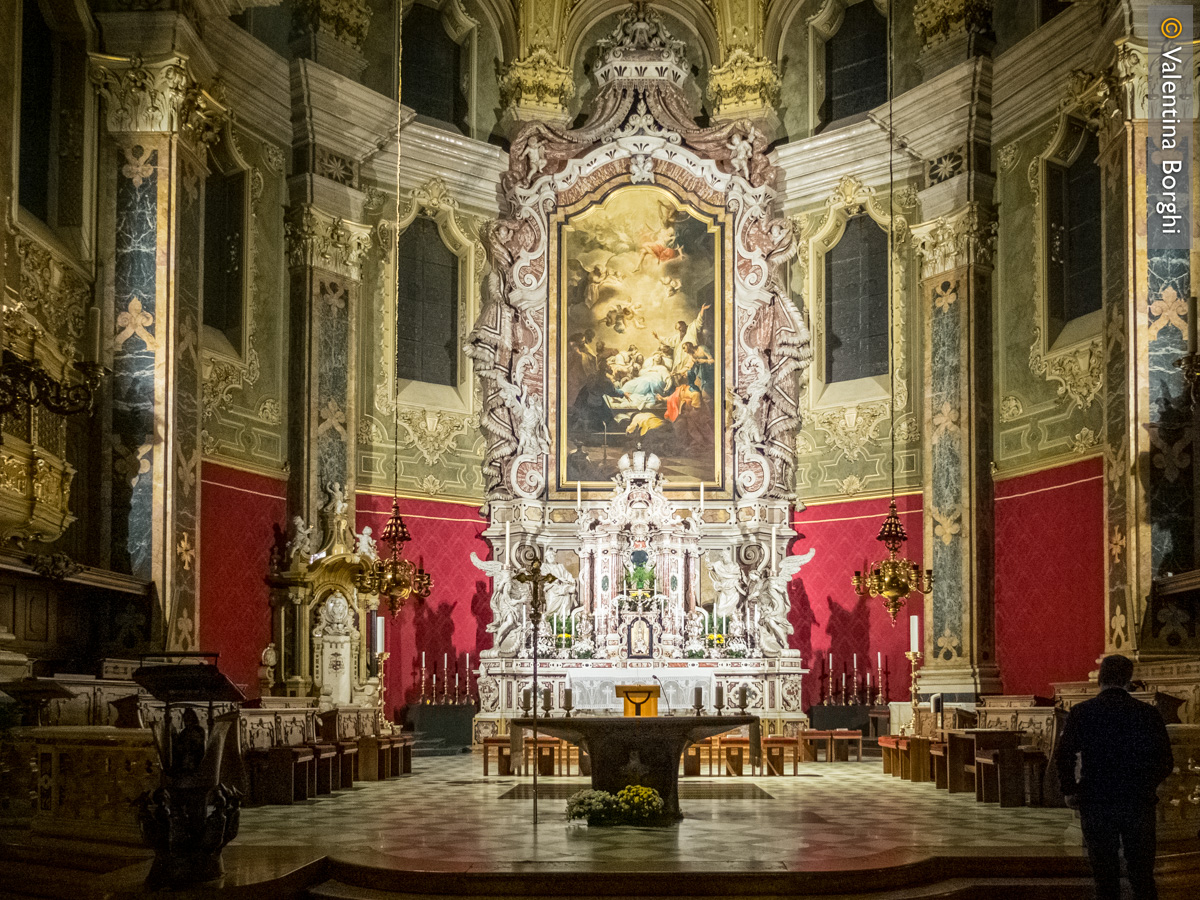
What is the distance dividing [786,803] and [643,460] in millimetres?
7827

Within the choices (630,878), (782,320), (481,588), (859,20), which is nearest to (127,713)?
(630,878)

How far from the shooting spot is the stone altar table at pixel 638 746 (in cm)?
1077

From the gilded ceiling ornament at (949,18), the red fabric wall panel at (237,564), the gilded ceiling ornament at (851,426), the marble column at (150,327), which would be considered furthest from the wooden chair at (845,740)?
the gilded ceiling ornament at (949,18)

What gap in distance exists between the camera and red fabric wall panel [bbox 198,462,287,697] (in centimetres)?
1564

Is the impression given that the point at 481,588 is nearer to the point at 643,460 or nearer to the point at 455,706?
the point at 455,706

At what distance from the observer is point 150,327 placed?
1379 cm

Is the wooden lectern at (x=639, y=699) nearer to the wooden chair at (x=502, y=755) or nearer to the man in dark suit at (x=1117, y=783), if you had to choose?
the wooden chair at (x=502, y=755)

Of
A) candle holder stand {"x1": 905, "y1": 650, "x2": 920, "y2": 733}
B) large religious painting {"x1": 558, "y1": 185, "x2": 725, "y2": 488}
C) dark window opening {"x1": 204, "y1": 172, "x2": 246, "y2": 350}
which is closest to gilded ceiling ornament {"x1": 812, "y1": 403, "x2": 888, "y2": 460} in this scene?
large religious painting {"x1": 558, "y1": 185, "x2": 725, "y2": 488}

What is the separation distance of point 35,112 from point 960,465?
36.5 feet

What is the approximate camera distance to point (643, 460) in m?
19.1

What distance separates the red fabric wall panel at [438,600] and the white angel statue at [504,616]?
16.3 inches

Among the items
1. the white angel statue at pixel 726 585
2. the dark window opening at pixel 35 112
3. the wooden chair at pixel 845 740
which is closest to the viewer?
the dark window opening at pixel 35 112

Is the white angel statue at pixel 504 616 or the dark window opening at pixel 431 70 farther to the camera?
the dark window opening at pixel 431 70

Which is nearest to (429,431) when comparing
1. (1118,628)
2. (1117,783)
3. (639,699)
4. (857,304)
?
(857,304)
